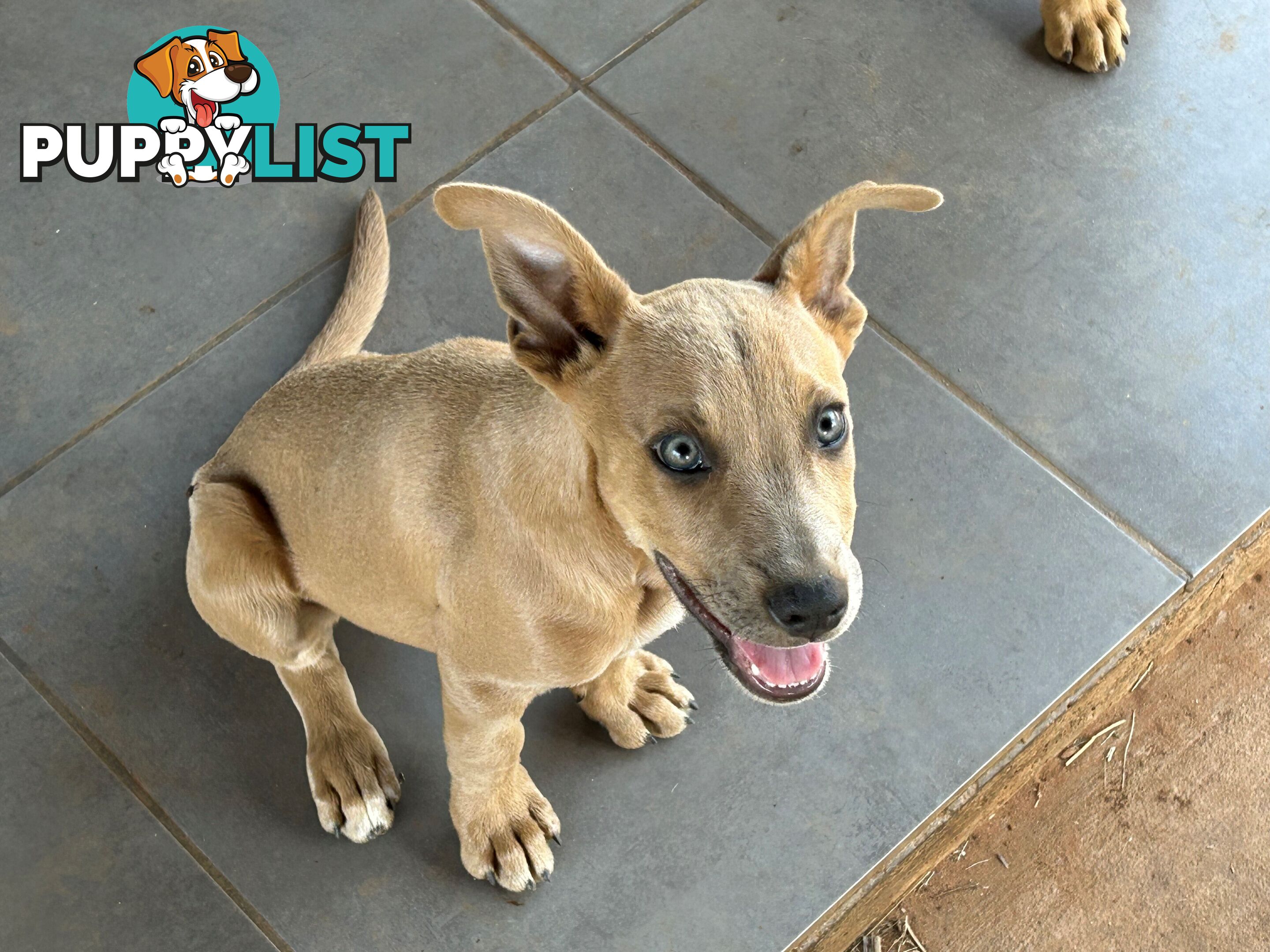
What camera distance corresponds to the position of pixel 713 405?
2.19 m

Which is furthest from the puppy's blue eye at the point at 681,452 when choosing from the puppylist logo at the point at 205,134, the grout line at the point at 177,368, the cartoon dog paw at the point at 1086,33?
the cartoon dog paw at the point at 1086,33

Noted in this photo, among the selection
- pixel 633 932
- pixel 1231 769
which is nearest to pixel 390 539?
pixel 633 932

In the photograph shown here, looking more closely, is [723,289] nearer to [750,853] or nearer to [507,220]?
[507,220]

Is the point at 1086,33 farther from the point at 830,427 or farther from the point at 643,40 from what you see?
the point at 830,427

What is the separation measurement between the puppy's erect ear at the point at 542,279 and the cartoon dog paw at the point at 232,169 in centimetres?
238

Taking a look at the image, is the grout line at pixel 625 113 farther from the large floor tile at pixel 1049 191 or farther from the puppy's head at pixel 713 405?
the puppy's head at pixel 713 405

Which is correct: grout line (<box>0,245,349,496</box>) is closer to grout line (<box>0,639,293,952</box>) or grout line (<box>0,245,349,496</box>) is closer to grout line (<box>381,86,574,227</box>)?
grout line (<box>381,86,574,227</box>)

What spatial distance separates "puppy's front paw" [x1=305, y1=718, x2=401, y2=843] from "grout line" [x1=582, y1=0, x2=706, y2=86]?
8.19ft

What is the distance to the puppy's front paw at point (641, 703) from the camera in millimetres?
3340

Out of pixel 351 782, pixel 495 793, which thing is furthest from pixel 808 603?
pixel 351 782

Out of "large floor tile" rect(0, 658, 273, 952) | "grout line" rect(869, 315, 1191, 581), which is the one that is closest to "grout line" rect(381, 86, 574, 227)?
"grout line" rect(869, 315, 1191, 581)

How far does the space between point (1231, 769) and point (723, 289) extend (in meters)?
2.36

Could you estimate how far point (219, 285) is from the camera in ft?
13.4

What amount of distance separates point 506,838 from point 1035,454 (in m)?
2.05
